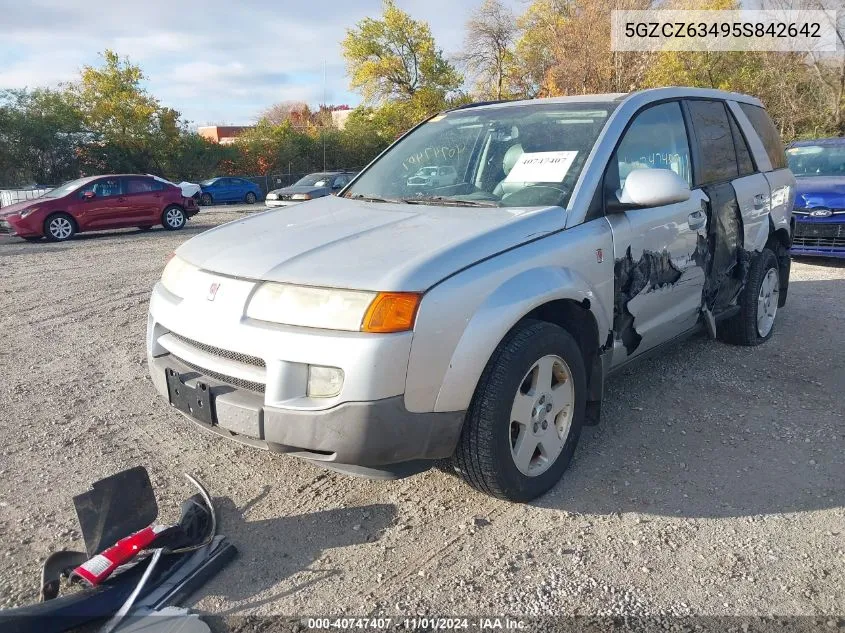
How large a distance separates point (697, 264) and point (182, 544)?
10.6 ft

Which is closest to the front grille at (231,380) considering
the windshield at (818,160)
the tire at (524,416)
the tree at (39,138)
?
the tire at (524,416)

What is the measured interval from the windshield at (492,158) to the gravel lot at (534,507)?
1.42 metres

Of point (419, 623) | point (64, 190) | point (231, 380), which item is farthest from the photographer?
point (64, 190)

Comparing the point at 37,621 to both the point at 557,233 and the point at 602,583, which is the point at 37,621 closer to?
the point at 602,583

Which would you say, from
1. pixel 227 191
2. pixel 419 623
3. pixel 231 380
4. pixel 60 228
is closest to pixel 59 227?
pixel 60 228

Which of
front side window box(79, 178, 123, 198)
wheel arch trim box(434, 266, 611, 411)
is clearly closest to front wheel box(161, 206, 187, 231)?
front side window box(79, 178, 123, 198)

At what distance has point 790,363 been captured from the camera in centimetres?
482

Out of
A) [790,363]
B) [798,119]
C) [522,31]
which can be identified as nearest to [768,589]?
[790,363]

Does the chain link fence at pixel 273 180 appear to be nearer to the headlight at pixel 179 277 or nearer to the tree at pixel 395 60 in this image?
the tree at pixel 395 60

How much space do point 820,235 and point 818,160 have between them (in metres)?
1.98

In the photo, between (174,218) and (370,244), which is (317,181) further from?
(370,244)

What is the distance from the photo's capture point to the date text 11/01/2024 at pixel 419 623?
89.3 inches

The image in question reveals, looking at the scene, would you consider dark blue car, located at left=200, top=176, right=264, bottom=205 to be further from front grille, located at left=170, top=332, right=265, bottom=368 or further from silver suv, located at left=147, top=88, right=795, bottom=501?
front grille, located at left=170, top=332, right=265, bottom=368

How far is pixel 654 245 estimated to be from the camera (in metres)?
3.61
